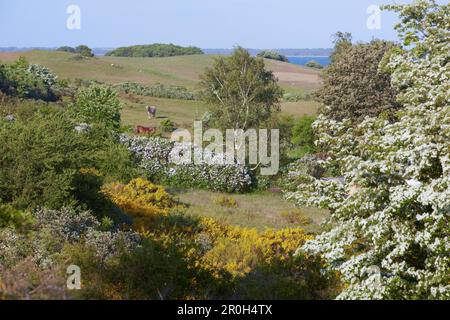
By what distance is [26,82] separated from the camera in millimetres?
51469

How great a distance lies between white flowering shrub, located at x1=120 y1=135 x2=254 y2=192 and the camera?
27734 mm

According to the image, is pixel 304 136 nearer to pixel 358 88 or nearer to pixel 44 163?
pixel 358 88

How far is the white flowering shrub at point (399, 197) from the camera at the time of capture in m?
7.75

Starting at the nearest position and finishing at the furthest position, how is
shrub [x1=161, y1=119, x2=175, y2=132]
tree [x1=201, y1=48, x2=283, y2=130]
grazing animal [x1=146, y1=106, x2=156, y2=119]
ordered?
tree [x1=201, y1=48, x2=283, y2=130]
shrub [x1=161, y1=119, x2=175, y2=132]
grazing animal [x1=146, y1=106, x2=156, y2=119]

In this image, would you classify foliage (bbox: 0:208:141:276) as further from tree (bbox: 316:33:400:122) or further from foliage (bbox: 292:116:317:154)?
foliage (bbox: 292:116:317:154)

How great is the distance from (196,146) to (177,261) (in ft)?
64.3

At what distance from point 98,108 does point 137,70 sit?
241ft

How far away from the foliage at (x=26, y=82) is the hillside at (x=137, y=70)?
90.0 feet

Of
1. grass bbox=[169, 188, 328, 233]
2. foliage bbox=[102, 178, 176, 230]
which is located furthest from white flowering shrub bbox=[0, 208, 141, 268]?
grass bbox=[169, 188, 328, 233]

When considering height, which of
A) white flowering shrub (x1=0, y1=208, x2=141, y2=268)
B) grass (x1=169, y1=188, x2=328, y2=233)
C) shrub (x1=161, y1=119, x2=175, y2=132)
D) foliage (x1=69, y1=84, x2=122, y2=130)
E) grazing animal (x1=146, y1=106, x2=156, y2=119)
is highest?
foliage (x1=69, y1=84, x2=122, y2=130)

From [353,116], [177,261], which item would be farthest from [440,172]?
[353,116]

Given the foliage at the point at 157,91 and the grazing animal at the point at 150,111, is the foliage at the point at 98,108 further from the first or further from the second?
the foliage at the point at 157,91

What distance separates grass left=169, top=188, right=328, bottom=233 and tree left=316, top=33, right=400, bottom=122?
39.2 ft
